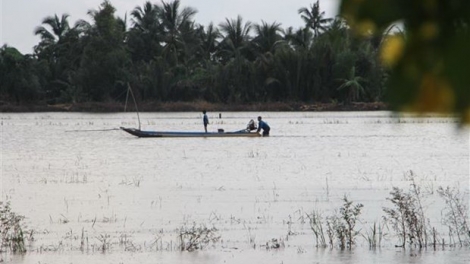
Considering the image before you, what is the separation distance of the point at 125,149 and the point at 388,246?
30.9 metres

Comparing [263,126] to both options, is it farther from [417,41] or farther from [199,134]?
[417,41]

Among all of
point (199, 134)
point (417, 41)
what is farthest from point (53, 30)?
point (417, 41)

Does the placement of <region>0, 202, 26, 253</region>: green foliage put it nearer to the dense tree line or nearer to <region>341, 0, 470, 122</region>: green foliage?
<region>341, 0, 470, 122</region>: green foliage

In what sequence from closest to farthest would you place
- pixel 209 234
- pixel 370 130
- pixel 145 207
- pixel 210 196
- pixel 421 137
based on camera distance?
1. pixel 209 234
2. pixel 145 207
3. pixel 210 196
4. pixel 421 137
5. pixel 370 130

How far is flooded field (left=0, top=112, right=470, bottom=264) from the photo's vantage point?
14375mm

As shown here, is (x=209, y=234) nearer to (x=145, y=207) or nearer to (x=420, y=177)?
(x=145, y=207)

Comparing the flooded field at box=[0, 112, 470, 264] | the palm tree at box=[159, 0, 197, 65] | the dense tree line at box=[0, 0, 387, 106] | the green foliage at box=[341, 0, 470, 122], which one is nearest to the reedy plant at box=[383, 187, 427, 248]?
the flooded field at box=[0, 112, 470, 264]

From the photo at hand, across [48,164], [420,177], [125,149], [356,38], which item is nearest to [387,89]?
[356,38]

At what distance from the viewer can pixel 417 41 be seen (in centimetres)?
144

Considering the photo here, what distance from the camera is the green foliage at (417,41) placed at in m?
1.42

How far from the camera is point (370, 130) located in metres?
59.0

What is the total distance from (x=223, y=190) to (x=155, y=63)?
50.1 meters

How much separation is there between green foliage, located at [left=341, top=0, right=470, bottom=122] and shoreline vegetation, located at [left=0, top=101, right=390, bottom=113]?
229ft

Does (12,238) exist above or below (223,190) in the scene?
above
